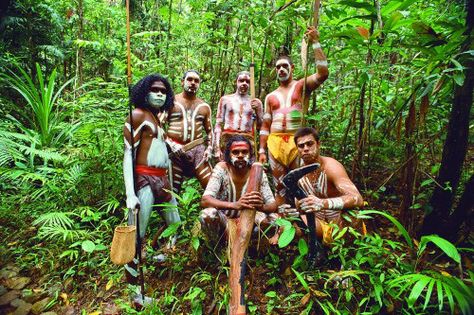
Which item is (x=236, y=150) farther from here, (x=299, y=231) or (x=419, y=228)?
(x=419, y=228)

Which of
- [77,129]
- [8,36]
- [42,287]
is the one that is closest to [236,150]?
[42,287]

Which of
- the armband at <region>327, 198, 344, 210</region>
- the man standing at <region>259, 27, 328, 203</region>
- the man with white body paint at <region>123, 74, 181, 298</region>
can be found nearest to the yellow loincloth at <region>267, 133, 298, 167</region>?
the man standing at <region>259, 27, 328, 203</region>

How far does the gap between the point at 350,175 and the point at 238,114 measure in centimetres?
190

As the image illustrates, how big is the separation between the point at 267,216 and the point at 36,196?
382 cm

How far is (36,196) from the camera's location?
183 inches

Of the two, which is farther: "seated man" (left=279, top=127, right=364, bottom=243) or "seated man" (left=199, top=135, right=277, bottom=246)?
"seated man" (left=199, top=135, right=277, bottom=246)

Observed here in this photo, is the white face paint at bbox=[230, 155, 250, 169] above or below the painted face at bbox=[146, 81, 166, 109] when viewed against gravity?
below

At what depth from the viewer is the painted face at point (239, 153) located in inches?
118

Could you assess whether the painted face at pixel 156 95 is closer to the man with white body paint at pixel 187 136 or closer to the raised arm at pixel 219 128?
the man with white body paint at pixel 187 136

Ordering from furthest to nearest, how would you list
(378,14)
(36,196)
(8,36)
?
(8,36) < (36,196) < (378,14)

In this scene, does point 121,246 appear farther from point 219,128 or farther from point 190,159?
point 219,128

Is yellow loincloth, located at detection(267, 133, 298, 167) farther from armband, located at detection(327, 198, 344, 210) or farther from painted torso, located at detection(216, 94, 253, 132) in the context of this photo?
armband, located at detection(327, 198, 344, 210)

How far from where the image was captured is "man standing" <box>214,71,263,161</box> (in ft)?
14.8

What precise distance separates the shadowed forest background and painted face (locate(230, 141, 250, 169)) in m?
0.65
